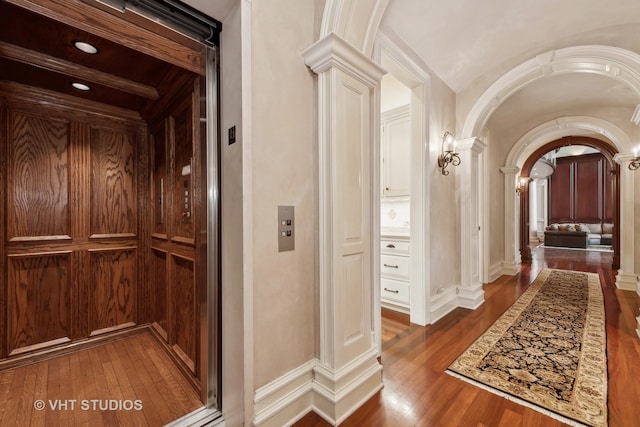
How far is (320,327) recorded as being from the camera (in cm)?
160

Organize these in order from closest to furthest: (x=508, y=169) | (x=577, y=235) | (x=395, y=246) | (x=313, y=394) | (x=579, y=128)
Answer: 1. (x=313, y=394)
2. (x=395, y=246)
3. (x=579, y=128)
4. (x=508, y=169)
5. (x=577, y=235)

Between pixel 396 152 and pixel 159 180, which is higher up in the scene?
pixel 396 152

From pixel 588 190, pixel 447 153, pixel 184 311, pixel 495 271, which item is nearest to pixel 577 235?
pixel 588 190

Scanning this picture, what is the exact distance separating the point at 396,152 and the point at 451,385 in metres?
2.71

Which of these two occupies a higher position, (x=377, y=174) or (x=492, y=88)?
(x=492, y=88)

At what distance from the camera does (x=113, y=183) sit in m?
2.67

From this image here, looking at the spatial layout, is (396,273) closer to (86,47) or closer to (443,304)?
(443,304)

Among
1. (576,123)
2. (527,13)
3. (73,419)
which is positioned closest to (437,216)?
(527,13)

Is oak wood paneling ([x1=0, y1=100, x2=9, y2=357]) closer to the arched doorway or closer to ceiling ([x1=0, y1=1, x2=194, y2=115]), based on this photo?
ceiling ([x1=0, y1=1, x2=194, y2=115])

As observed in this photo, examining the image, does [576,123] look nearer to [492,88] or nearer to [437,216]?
[492,88]

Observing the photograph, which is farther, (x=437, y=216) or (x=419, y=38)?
(x=437, y=216)

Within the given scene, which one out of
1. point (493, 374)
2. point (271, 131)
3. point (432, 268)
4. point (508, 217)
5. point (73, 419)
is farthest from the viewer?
point (508, 217)

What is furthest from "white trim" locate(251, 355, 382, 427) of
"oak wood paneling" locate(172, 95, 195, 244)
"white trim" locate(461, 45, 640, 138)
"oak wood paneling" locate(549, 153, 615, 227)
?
"oak wood paneling" locate(549, 153, 615, 227)

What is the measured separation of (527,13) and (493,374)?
309cm
